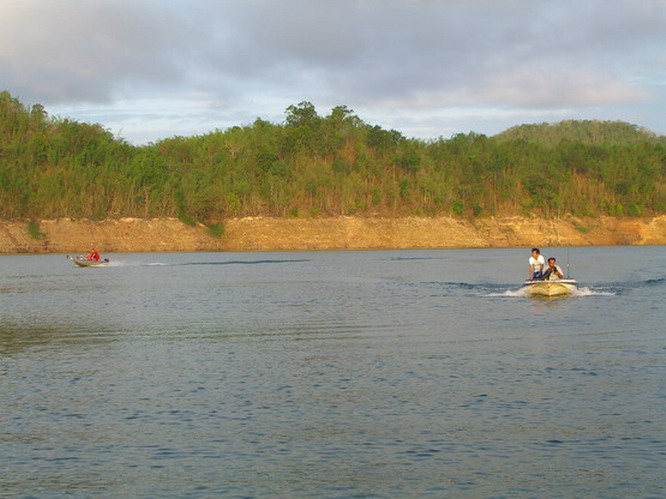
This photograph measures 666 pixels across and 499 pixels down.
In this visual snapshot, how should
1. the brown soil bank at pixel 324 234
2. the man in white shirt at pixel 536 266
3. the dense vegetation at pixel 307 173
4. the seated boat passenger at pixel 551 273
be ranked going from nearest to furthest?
the seated boat passenger at pixel 551 273 < the man in white shirt at pixel 536 266 < the brown soil bank at pixel 324 234 < the dense vegetation at pixel 307 173

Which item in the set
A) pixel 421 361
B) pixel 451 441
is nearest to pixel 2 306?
pixel 421 361

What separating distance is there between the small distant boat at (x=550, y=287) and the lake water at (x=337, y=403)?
3.85m

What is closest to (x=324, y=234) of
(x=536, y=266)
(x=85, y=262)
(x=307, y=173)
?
(x=307, y=173)

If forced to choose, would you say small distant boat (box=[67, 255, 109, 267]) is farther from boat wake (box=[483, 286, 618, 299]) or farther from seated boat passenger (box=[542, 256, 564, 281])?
seated boat passenger (box=[542, 256, 564, 281])

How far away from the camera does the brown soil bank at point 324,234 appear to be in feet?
398

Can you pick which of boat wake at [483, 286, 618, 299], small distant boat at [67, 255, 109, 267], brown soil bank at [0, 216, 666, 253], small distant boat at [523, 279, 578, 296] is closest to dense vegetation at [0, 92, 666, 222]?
brown soil bank at [0, 216, 666, 253]

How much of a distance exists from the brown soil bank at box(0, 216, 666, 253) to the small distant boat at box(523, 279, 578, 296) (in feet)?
306

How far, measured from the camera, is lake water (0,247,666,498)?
12.0m

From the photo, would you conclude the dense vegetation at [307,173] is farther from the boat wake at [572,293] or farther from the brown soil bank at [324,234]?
the boat wake at [572,293]

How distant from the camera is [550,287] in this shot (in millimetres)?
39781

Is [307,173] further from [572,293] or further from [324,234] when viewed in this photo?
[572,293]

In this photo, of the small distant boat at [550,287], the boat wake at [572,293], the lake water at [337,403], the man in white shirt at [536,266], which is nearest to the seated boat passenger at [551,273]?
the small distant boat at [550,287]

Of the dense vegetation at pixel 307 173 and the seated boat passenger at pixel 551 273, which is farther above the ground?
the dense vegetation at pixel 307 173

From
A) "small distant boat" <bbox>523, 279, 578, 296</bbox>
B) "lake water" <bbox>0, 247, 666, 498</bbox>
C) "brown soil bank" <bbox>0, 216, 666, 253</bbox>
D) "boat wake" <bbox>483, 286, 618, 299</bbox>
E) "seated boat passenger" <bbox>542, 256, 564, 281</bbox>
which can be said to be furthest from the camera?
"brown soil bank" <bbox>0, 216, 666, 253</bbox>
